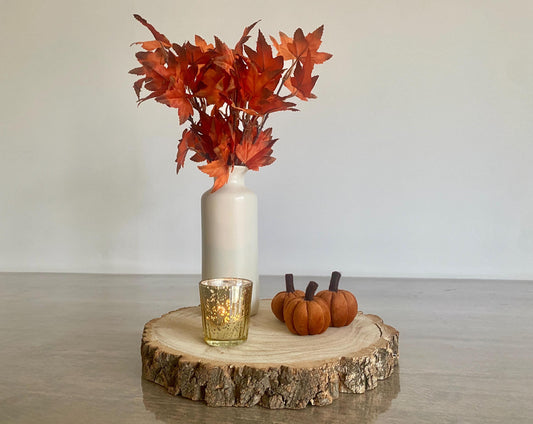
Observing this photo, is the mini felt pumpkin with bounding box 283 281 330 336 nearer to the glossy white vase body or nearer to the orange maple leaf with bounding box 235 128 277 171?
the glossy white vase body

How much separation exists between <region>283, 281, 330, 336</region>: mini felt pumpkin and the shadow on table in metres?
0.13

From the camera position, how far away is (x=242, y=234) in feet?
3.42

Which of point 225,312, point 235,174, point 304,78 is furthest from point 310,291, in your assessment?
point 304,78

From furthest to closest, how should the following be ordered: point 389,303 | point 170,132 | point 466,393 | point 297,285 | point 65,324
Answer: point 170,132 → point 297,285 → point 389,303 → point 65,324 → point 466,393

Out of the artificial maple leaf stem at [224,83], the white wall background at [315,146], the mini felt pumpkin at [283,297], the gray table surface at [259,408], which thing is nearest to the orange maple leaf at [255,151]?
the artificial maple leaf stem at [224,83]

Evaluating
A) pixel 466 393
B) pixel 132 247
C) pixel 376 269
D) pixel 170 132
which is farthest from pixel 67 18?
pixel 466 393

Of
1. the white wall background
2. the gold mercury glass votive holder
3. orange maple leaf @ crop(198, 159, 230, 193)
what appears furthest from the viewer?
the white wall background

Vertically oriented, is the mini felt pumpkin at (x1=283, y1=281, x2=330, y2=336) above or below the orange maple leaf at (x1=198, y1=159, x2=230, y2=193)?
below

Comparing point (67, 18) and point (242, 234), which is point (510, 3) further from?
point (67, 18)

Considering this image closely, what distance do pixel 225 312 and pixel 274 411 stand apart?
171 millimetres

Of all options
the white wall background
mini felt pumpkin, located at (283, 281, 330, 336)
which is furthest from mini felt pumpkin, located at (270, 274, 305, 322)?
the white wall background

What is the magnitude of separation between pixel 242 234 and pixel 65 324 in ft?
2.06

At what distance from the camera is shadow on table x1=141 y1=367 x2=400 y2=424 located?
773 mm

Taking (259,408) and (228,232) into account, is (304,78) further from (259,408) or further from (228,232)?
(259,408)
